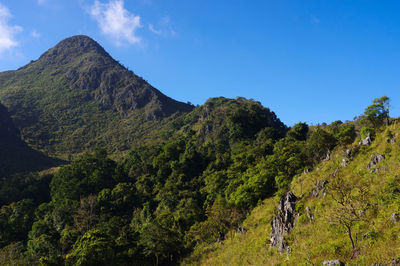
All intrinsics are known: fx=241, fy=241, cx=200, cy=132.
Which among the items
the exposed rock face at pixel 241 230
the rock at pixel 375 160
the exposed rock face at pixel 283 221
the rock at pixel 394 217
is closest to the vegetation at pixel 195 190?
the rock at pixel 394 217

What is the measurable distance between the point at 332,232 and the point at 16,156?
4830 inches

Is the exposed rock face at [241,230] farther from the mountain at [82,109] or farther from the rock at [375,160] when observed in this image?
the mountain at [82,109]

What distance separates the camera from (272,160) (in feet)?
154

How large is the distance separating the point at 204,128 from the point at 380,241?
302 feet

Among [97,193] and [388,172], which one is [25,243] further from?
[388,172]

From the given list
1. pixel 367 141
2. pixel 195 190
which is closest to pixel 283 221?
pixel 367 141

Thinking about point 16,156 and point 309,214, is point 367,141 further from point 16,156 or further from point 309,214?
point 16,156

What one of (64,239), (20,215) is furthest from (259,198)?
(20,215)

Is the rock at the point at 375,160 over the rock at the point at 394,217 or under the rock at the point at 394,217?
over

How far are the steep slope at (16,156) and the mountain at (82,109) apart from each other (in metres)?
4.98

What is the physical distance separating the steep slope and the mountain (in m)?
4.98

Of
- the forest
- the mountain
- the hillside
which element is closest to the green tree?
the forest

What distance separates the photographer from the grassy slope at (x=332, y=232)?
12.2 metres

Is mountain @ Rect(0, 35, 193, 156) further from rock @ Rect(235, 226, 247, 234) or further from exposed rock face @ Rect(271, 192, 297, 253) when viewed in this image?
exposed rock face @ Rect(271, 192, 297, 253)
